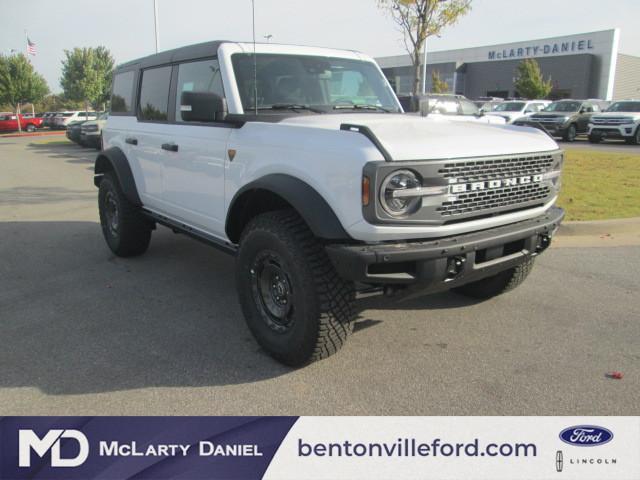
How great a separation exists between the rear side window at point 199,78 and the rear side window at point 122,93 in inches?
46.5

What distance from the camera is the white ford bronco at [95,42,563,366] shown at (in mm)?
2943

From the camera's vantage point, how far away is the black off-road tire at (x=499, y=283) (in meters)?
4.35

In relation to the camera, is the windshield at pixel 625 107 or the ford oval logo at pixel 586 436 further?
the windshield at pixel 625 107

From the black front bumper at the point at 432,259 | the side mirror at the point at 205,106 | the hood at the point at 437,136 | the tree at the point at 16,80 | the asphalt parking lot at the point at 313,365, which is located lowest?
the asphalt parking lot at the point at 313,365

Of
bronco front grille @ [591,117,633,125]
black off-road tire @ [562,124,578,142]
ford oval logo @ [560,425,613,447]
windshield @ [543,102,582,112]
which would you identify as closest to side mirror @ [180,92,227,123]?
ford oval logo @ [560,425,613,447]

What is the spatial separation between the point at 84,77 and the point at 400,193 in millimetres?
47251

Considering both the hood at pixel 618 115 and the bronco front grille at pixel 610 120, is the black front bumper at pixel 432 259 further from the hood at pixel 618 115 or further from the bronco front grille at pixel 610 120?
the hood at pixel 618 115

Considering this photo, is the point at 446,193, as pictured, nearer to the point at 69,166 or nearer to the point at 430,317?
the point at 430,317

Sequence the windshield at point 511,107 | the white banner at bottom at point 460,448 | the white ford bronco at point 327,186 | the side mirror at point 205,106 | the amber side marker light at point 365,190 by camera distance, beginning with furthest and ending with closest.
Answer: the windshield at point 511,107 < the side mirror at point 205,106 < the white ford bronco at point 327,186 < the amber side marker light at point 365,190 < the white banner at bottom at point 460,448

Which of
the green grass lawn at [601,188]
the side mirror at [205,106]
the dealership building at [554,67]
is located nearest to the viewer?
the side mirror at [205,106]

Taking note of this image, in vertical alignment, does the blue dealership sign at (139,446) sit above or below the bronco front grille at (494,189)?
below

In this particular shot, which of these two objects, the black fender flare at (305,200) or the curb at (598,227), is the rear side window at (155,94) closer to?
the black fender flare at (305,200)

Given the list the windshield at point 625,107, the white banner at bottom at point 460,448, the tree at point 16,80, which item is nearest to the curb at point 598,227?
the white banner at bottom at point 460,448

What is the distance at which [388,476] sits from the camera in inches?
99.3
